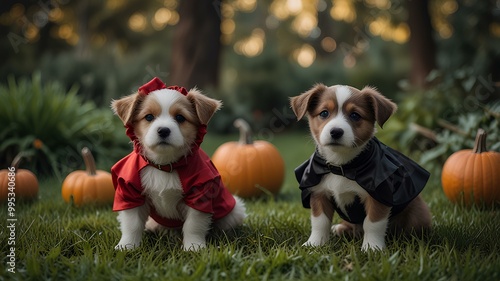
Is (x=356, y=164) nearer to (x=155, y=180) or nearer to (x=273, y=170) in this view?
(x=155, y=180)

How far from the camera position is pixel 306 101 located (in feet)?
11.4

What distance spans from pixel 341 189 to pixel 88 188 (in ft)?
9.48

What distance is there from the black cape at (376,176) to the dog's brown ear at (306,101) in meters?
0.37

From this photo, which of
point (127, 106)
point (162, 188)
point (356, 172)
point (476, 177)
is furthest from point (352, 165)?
point (476, 177)

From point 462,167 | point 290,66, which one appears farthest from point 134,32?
point 462,167

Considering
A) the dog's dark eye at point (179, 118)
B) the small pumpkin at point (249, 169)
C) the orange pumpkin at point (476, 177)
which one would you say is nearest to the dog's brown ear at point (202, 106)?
the dog's dark eye at point (179, 118)

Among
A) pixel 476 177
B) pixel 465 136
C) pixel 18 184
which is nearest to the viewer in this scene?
pixel 476 177

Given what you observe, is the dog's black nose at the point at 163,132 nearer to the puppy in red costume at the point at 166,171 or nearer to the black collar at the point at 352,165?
the puppy in red costume at the point at 166,171

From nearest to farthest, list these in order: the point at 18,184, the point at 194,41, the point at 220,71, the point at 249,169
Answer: the point at 18,184 < the point at 249,169 < the point at 194,41 < the point at 220,71

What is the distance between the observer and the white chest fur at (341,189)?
11.2 feet

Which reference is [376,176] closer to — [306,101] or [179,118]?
[306,101]

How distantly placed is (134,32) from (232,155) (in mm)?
18917

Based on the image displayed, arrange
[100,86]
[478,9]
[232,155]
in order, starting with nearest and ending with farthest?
[232,155] → [478,9] → [100,86]

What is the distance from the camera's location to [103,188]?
16.7ft
